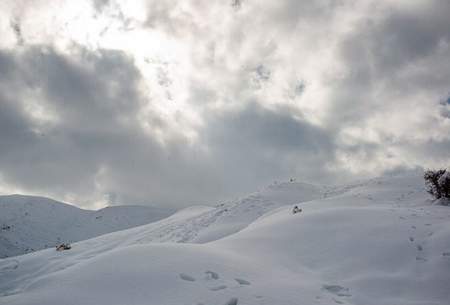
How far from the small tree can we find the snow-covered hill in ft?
138

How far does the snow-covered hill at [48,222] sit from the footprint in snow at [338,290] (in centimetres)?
4243

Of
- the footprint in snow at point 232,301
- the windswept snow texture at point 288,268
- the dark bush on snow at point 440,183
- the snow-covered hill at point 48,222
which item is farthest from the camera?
the snow-covered hill at point 48,222

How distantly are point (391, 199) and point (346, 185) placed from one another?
6.58 meters

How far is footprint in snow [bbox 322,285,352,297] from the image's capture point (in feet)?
21.3

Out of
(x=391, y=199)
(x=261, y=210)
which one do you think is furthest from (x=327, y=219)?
(x=261, y=210)

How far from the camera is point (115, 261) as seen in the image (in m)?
6.64

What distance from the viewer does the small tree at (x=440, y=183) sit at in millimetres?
14179

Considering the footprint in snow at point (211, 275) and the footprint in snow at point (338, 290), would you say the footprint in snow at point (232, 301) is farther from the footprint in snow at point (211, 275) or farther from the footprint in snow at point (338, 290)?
the footprint in snow at point (338, 290)

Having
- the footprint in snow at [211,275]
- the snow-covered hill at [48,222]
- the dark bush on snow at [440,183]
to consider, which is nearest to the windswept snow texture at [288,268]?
the footprint in snow at [211,275]

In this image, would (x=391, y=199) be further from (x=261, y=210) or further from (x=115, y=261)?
(x=115, y=261)

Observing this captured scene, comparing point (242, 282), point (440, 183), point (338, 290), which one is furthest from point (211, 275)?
point (440, 183)

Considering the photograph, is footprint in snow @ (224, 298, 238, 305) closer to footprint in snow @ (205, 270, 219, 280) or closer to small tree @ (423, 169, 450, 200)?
footprint in snow @ (205, 270, 219, 280)

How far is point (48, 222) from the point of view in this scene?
49.6m

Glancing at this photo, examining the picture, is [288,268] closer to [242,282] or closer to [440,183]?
[242,282]
